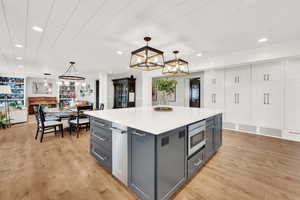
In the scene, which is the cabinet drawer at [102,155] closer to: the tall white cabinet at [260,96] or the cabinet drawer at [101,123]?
the cabinet drawer at [101,123]

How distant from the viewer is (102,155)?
6.71 feet

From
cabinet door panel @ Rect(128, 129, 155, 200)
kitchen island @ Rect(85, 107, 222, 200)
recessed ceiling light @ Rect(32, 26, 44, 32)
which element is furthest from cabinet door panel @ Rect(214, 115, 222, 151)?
recessed ceiling light @ Rect(32, 26, 44, 32)

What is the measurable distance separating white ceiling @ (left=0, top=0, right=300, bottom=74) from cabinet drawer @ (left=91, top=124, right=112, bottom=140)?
1774mm

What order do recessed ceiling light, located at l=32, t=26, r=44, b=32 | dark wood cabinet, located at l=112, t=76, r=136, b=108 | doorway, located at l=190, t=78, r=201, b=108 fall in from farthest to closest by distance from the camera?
dark wood cabinet, located at l=112, t=76, r=136, b=108
doorway, located at l=190, t=78, r=201, b=108
recessed ceiling light, located at l=32, t=26, r=44, b=32

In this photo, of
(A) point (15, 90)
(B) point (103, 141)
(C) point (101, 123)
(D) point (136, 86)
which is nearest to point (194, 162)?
(B) point (103, 141)

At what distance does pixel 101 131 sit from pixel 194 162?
1.45 metres

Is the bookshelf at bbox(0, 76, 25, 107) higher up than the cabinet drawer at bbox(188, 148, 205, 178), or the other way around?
the bookshelf at bbox(0, 76, 25, 107)

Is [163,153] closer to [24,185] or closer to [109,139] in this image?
[109,139]

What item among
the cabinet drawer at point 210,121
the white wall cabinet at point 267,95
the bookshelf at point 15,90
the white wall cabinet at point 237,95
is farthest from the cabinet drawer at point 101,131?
the bookshelf at point 15,90

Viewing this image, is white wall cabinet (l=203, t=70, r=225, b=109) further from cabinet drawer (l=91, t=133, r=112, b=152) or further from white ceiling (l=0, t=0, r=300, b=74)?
cabinet drawer (l=91, t=133, r=112, b=152)

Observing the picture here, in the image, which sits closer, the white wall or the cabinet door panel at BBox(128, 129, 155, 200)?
the cabinet door panel at BBox(128, 129, 155, 200)

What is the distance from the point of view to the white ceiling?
183cm

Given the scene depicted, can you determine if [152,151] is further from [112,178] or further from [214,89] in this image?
[214,89]

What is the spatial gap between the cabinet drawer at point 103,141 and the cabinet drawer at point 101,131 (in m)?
0.03
